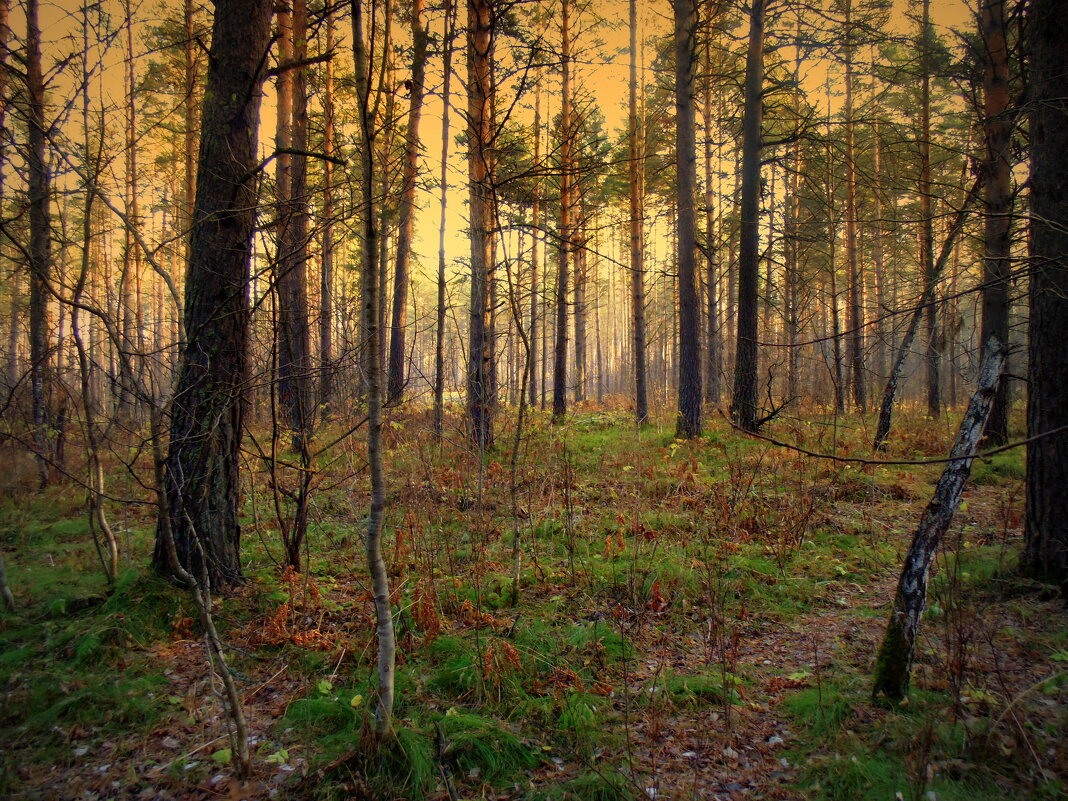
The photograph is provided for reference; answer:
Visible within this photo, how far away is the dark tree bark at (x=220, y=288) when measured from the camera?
3.83 metres

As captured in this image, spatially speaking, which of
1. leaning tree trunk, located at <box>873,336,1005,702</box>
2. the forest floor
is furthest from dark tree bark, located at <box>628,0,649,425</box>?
leaning tree trunk, located at <box>873,336,1005,702</box>

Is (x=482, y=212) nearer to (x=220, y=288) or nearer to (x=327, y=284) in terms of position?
(x=220, y=288)

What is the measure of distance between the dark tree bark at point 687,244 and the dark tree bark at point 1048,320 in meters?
5.67

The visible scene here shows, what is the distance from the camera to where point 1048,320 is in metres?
3.63

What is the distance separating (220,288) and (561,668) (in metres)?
3.69

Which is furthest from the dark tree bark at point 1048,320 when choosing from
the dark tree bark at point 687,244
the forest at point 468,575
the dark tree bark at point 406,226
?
the dark tree bark at point 406,226

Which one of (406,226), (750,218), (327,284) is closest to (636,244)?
(750,218)

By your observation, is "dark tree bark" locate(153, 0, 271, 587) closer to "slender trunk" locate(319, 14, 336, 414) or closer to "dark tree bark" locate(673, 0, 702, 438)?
"slender trunk" locate(319, 14, 336, 414)

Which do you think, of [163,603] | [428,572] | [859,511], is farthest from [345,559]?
[859,511]

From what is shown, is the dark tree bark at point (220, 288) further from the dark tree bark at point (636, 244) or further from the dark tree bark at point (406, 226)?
the dark tree bark at point (636, 244)

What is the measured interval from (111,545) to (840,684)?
17.5 ft

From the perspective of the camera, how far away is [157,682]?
10.1ft

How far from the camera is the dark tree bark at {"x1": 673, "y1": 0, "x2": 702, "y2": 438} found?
30.6 ft

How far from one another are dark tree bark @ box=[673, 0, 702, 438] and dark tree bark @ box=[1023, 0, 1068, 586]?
Answer: 223 inches
